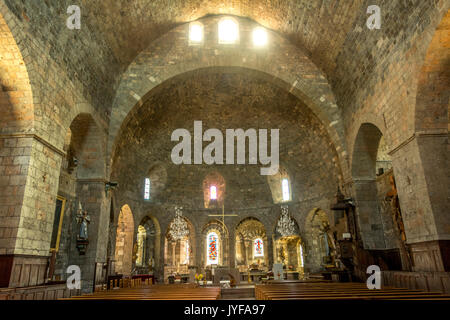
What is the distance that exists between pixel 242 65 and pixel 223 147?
7408 millimetres

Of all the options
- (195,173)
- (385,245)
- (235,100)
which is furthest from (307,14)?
(195,173)

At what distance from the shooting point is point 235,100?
18172 millimetres

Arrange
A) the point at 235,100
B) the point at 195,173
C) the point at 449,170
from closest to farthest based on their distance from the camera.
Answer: the point at 449,170 → the point at 235,100 → the point at 195,173

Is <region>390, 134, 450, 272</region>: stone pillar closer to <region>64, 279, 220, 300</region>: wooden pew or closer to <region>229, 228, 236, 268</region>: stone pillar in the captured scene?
<region>64, 279, 220, 300</region>: wooden pew

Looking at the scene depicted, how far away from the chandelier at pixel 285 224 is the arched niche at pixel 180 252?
583 cm

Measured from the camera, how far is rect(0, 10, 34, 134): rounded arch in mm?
7453

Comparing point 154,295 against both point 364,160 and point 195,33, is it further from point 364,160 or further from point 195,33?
point 195,33

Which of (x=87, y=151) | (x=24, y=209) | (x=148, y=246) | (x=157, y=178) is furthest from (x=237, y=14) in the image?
(x=148, y=246)

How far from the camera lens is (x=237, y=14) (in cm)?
1577

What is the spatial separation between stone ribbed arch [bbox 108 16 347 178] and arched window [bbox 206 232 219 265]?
11.3 m

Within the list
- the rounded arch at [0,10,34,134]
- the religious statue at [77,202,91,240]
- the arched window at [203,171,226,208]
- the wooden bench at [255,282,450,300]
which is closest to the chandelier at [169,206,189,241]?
the arched window at [203,171,226,208]

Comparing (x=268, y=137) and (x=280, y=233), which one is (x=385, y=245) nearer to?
(x=280, y=233)

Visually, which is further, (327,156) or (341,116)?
(327,156)
